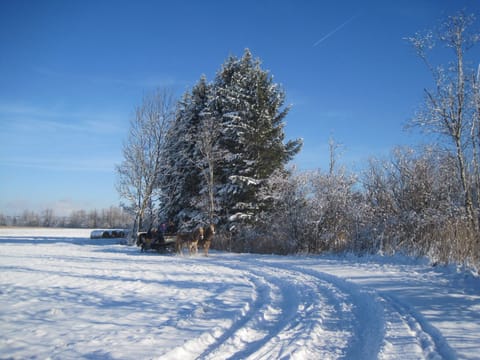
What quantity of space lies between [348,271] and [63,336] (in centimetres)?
844

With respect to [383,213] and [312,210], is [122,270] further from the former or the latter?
A: [383,213]

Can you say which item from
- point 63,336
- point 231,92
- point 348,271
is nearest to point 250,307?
point 63,336

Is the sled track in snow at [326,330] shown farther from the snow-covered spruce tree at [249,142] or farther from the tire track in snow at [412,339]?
the snow-covered spruce tree at [249,142]

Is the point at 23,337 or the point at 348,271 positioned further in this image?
the point at 348,271

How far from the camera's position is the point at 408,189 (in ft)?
55.0

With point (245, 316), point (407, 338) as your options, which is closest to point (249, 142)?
point (245, 316)

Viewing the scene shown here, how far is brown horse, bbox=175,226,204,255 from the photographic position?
718 inches

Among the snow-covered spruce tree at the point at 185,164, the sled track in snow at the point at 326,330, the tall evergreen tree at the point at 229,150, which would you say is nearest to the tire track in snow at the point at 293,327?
the sled track in snow at the point at 326,330

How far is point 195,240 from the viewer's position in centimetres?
1828

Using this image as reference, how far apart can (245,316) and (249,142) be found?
18369mm

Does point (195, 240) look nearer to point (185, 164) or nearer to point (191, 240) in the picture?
point (191, 240)

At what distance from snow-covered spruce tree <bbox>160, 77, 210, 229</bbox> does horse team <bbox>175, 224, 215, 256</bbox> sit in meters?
6.43

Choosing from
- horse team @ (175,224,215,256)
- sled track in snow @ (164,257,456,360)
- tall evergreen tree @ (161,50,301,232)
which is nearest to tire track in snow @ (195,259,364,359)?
sled track in snow @ (164,257,456,360)

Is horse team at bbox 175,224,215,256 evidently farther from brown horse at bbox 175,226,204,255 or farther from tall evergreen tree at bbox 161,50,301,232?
tall evergreen tree at bbox 161,50,301,232
